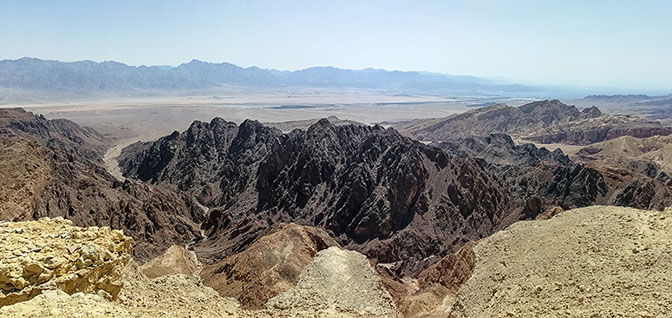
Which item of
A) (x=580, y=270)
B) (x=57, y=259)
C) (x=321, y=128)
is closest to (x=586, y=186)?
(x=321, y=128)

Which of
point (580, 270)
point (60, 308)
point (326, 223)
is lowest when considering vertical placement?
point (326, 223)

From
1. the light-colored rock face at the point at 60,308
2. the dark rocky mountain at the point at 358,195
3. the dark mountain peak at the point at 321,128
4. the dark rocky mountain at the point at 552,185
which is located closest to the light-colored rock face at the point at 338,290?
the light-colored rock face at the point at 60,308

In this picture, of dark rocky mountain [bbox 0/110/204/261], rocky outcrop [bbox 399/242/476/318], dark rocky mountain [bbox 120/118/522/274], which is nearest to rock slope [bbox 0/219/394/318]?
rocky outcrop [bbox 399/242/476/318]

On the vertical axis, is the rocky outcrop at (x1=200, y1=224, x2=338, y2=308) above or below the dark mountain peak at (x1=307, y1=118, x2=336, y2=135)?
below

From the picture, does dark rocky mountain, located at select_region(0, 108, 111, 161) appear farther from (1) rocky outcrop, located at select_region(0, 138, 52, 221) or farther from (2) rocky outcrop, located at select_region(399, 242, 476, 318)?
(2) rocky outcrop, located at select_region(399, 242, 476, 318)

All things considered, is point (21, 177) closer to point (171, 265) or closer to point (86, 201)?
point (86, 201)

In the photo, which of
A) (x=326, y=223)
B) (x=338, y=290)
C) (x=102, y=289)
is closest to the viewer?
(x=102, y=289)

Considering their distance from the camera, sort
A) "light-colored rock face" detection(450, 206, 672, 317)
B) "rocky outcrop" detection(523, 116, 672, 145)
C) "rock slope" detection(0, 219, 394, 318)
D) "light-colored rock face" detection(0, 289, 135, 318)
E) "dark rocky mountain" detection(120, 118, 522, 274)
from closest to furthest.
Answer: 1. "light-colored rock face" detection(0, 289, 135, 318)
2. "rock slope" detection(0, 219, 394, 318)
3. "light-colored rock face" detection(450, 206, 672, 317)
4. "dark rocky mountain" detection(120, 118, 522, 274)
5. "rocky outcrop" detection(523, 116, 672, 145)
